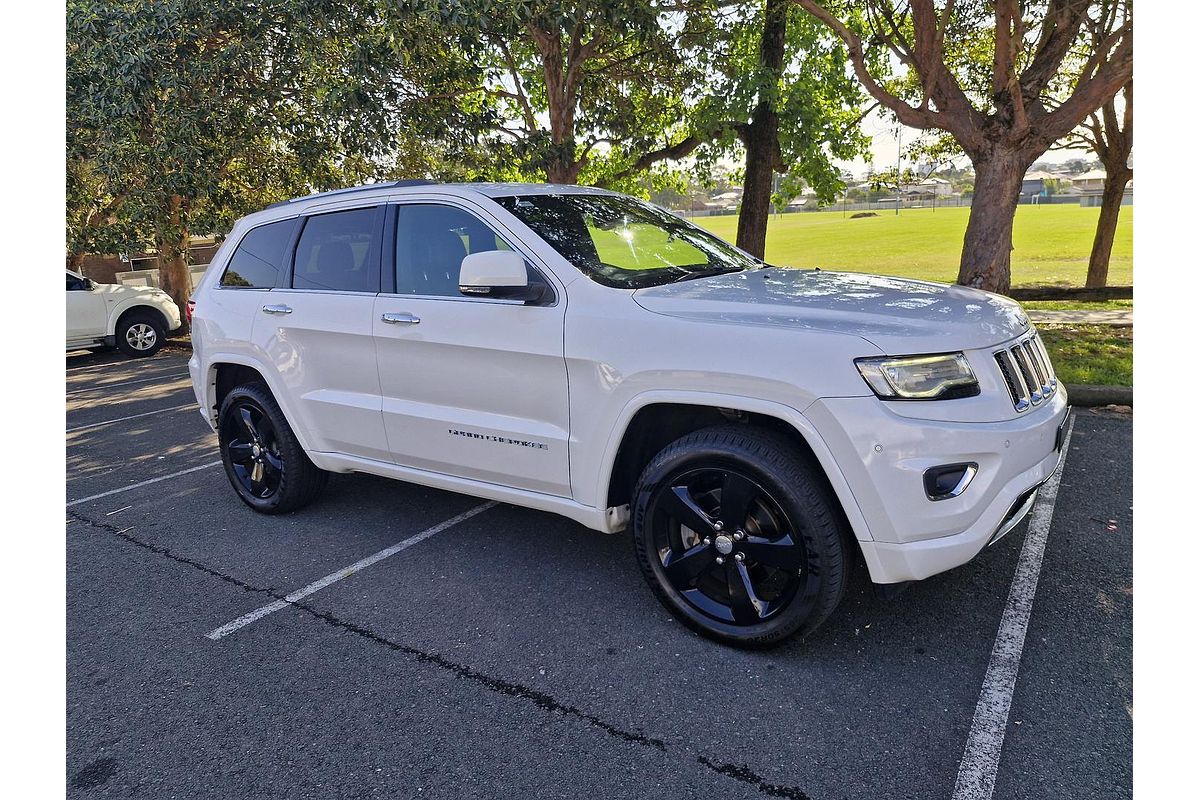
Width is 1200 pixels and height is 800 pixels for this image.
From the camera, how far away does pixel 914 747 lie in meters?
2.54

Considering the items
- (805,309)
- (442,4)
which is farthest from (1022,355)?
(442,4)

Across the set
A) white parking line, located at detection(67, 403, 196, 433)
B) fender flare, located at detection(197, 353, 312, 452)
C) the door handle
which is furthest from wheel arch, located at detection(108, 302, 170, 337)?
the door handle

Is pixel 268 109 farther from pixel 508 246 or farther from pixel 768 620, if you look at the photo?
pixel 768 620

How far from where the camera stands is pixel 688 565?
3197 mm

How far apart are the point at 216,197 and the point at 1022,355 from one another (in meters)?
12.4

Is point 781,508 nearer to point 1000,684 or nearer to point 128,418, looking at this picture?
point 1000,684

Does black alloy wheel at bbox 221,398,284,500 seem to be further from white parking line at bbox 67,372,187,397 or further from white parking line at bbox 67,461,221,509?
white parking line at bbox 67,372,187,397

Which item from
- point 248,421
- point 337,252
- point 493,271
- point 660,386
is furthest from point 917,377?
point 248,421

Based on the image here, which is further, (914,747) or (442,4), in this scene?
(442,4)

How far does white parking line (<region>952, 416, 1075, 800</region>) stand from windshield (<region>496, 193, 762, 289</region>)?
203cm

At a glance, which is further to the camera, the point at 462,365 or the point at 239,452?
the point at 239,452

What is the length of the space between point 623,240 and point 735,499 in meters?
1.58

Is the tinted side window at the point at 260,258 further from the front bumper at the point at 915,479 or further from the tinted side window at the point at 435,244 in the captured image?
the front bumper at the point at 915,479

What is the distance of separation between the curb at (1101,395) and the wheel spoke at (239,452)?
6.35 m
